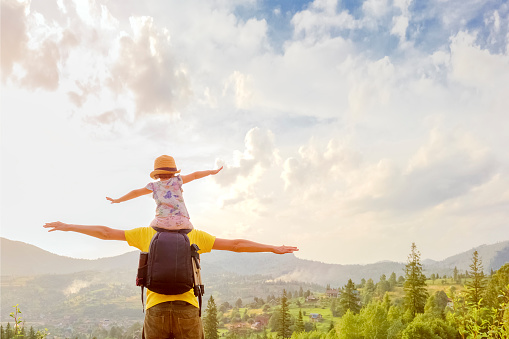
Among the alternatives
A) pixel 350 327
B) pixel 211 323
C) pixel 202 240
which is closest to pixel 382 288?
pixel 211 323

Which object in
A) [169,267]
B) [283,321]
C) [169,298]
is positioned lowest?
[283,321]

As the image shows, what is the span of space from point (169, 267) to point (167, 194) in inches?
37.7

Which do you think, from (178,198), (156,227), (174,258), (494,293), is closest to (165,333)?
(174,258)

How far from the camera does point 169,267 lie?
4617mm

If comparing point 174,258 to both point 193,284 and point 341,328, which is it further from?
point 341,328

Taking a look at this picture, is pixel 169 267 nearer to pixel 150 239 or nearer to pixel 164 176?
pixel 150 239

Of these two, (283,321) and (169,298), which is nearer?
(169,298)

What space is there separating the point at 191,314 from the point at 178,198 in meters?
1.39

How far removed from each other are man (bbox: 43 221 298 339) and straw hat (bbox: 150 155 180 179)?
29.2 inches

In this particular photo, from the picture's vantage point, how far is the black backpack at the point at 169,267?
459cm

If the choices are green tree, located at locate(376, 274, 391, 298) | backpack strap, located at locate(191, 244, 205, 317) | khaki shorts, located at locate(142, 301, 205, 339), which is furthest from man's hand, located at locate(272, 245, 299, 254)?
green tree, located at locate(376, 274, 391, 298)

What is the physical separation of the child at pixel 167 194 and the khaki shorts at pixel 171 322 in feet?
3.04

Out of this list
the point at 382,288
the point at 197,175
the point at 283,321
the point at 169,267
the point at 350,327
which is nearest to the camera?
the point at 169,267

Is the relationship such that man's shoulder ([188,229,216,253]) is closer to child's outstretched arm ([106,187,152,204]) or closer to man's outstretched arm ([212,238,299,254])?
man's outstretched arm ([212,238,299,254])
